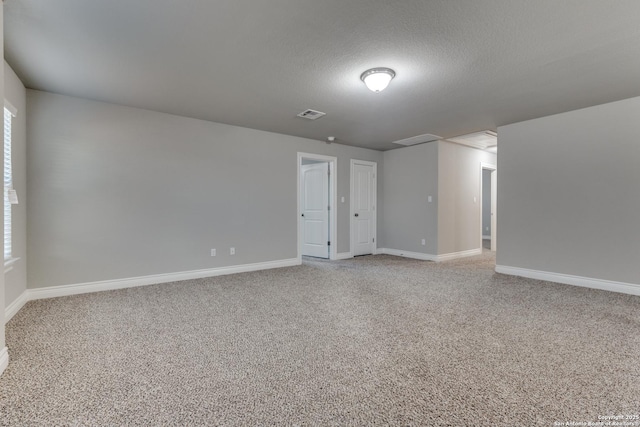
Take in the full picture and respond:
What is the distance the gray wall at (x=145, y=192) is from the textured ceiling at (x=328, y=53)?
0.42 meters

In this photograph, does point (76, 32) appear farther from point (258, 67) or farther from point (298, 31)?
point (298, 31)

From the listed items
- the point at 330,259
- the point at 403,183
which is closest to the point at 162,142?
the point at 330,259

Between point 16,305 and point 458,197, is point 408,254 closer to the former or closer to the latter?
point 458,197

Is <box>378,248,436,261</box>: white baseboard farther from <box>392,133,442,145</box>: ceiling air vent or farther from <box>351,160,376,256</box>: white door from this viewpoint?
<box>392,133,442,145</box>: ceiling air vent

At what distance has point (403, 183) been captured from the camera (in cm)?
652

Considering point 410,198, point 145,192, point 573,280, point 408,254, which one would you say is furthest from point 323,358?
point 410,198

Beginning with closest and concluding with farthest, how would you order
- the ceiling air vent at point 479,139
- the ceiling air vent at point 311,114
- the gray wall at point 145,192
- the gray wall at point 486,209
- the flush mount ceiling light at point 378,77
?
the flush mount ceiling light at point 378,77 < the gray wall at point 145,192 < the ceiling air vent at point 311,114 < the ceiling air vent at point 479,139 < the gray wall at point 486,209

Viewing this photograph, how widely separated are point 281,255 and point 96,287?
8.75ft

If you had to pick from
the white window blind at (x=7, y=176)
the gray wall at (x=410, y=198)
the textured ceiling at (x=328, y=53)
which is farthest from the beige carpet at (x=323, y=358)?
the gray wall at (x=410, y=198)

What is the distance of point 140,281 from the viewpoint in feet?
13.3

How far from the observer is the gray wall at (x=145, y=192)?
3.50m

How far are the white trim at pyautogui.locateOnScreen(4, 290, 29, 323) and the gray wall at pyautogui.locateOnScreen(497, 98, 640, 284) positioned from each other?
620 centimetres

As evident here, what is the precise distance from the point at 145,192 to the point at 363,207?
165 inches

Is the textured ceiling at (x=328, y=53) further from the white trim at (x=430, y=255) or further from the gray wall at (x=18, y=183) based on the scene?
the white trim at (x=430, y=255)
